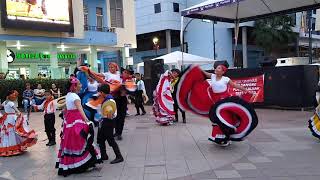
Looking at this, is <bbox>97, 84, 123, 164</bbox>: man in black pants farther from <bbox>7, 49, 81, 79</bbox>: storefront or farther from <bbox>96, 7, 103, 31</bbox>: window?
<bbox>96, 7, 103, 31</bbox>: window

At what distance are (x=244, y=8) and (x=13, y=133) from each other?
495 inches

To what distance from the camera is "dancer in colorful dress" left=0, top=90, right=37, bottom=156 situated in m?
9.50

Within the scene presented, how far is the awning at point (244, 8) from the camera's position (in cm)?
1777

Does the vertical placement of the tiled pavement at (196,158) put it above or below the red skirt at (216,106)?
below

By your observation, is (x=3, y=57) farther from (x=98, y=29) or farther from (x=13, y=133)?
(x=13, y=133)

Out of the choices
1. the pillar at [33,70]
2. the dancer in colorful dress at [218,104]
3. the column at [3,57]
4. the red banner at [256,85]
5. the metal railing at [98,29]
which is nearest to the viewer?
the dancer in colorful dress at [218,104]

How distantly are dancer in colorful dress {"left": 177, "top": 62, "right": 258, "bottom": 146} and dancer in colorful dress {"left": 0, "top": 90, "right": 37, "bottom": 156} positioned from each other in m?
3.49

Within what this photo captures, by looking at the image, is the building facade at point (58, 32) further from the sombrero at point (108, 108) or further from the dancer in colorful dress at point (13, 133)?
the sombrero at point (108, 108)

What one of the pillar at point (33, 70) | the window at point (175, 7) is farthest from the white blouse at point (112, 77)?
the window at point (175, 7)

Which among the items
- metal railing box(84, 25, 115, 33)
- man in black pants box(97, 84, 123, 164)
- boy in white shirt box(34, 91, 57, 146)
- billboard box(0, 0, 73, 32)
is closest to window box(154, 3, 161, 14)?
metal railing box(84, 25, 115, 33)

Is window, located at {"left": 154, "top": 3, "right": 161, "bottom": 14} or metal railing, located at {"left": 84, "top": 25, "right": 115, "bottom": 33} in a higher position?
window, located at {"left": 154, "top": 3, "right": 161, "bottom": 14}

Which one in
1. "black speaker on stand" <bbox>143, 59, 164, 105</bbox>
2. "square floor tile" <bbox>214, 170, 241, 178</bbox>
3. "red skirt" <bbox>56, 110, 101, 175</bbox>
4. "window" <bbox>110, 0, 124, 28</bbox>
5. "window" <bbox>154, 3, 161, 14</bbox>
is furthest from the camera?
"window" <bbox>154, 3, 161, 14</bbox>

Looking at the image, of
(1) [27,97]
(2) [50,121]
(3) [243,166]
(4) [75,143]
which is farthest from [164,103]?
(1) [27,97]

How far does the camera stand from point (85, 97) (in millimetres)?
10711
